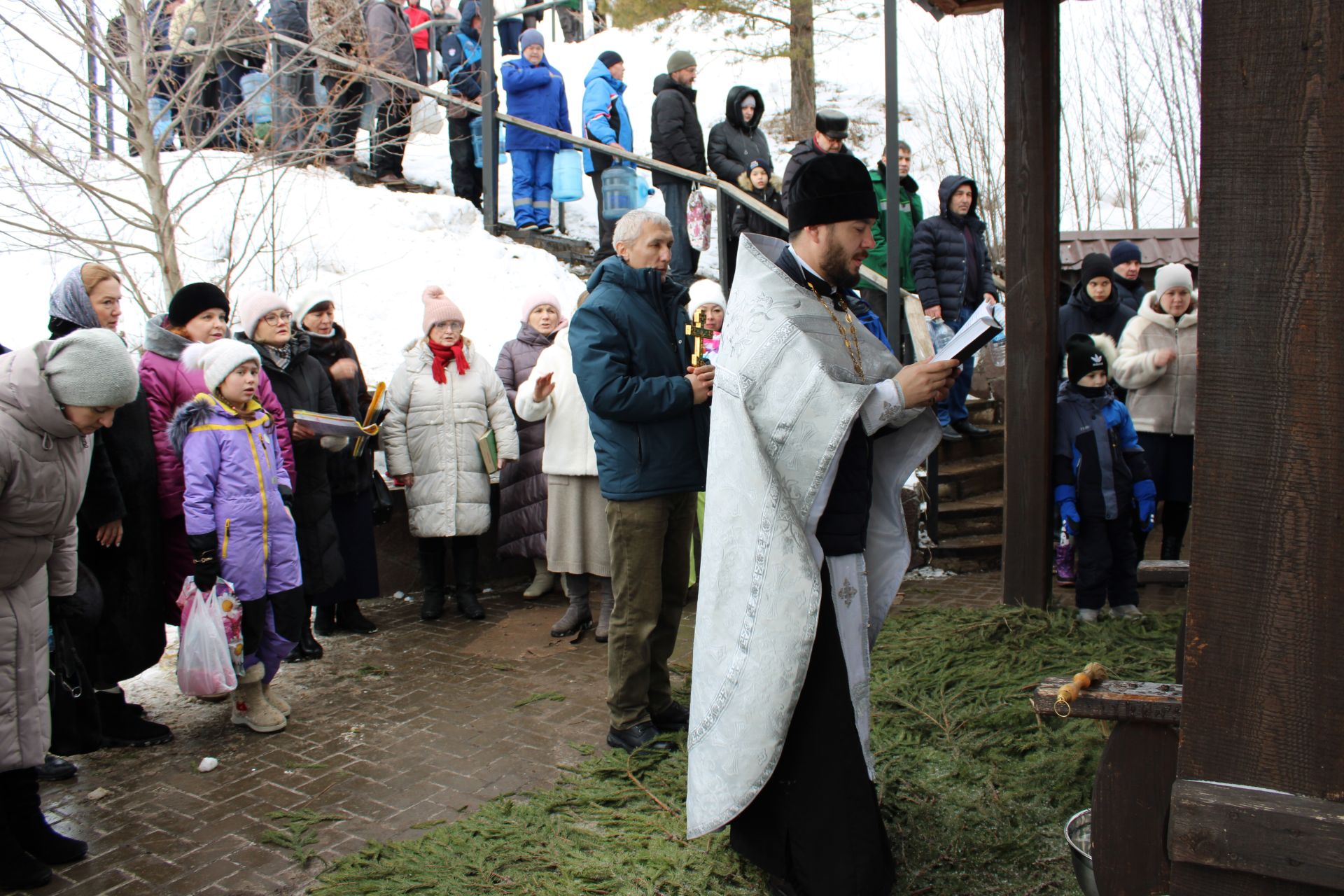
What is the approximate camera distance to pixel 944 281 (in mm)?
8711

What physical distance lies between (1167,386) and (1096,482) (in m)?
1.21

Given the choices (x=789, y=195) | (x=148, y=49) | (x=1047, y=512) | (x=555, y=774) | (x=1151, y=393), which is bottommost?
(x=555, y=774)

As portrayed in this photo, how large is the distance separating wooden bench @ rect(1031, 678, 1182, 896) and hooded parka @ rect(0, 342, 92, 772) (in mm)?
3113

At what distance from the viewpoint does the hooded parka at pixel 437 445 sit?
651cm

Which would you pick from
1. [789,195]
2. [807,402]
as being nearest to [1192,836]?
[807,402]

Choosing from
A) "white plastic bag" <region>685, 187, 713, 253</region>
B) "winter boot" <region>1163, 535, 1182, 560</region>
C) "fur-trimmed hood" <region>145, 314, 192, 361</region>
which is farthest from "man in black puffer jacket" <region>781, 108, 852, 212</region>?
"fur-trimmed hood" <region>145, 314, 192, 361</region>

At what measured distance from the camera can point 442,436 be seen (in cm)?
654

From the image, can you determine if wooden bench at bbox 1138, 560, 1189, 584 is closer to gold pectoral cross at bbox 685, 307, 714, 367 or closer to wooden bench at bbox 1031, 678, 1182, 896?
wooden bench at bbox 1031, 678, 1182, 896

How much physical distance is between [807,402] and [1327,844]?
164 centimetres

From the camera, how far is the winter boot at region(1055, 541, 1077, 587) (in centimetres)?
711

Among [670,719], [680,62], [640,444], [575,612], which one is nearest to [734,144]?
[680,62]

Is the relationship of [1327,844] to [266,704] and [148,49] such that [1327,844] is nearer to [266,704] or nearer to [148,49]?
[266,704]

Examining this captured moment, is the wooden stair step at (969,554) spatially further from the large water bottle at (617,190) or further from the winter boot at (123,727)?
the winter boot at (123,727)

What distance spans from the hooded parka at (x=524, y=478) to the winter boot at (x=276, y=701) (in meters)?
2.06
